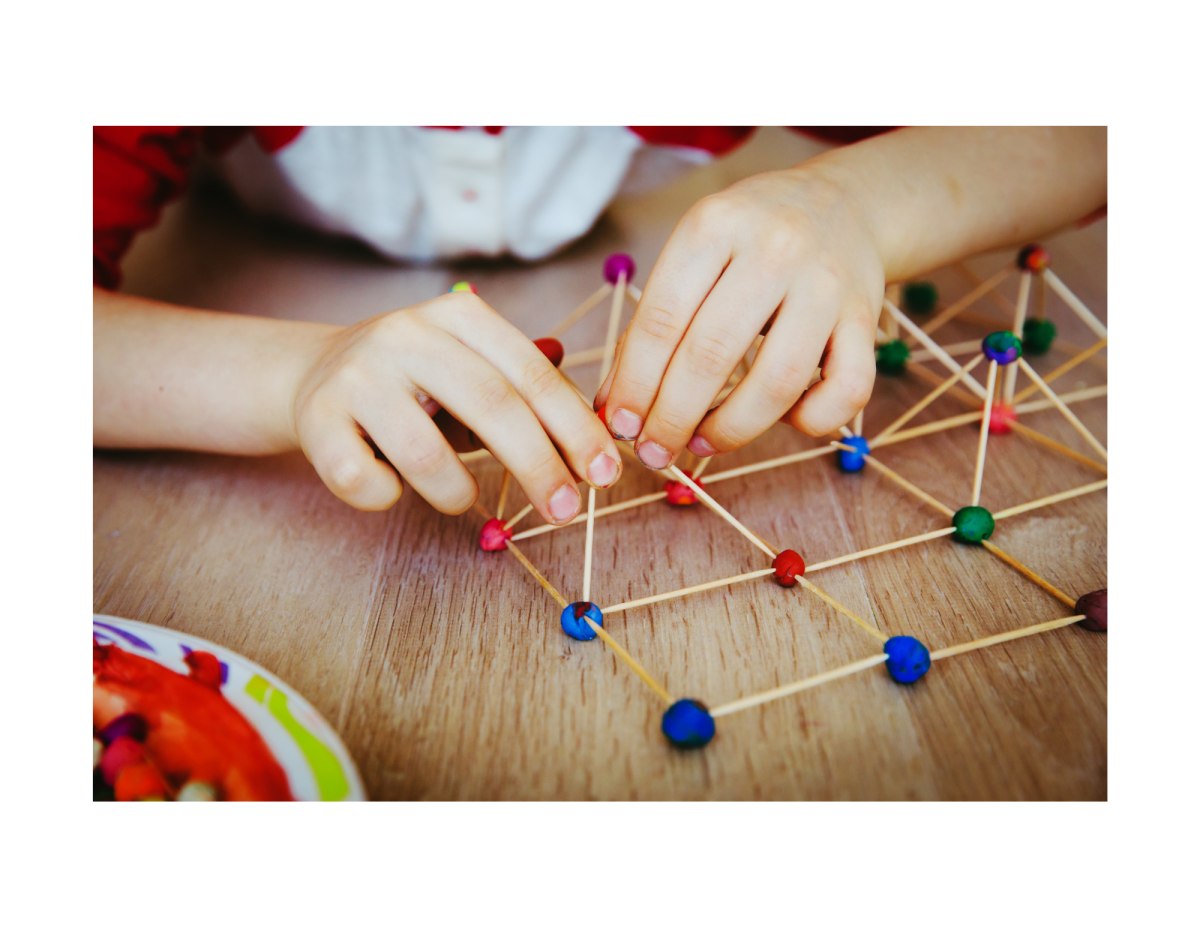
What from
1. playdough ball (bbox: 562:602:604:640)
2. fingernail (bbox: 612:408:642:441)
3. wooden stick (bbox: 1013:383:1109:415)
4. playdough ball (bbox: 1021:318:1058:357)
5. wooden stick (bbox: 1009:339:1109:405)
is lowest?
playdough ball (bbox: 562:602:604:640)

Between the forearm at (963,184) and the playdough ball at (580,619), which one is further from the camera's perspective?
the forearm at (963,184)

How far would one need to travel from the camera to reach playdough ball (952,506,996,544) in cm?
55

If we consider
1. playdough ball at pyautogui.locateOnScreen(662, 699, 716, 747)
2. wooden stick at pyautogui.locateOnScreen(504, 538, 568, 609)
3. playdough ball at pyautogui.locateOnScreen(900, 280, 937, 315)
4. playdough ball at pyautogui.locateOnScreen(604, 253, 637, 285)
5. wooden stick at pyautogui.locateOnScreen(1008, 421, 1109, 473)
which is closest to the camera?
playdough ball at pyautogui.locateOnScreen(662, 699, 716, 747)

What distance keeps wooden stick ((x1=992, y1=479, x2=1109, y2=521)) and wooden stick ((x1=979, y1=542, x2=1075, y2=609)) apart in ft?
0.10

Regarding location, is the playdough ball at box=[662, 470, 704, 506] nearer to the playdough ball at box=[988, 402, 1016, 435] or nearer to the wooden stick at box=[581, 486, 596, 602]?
the wooden stick at box=[581, 486, 596, 602]

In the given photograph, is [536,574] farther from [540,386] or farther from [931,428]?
[931,428]

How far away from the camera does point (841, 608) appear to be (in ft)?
1.64

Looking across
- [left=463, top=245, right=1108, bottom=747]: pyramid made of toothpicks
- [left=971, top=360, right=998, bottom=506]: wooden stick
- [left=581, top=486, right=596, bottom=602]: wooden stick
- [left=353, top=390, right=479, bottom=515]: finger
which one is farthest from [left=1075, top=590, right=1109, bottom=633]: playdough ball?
[left=353, top=390, right=479, bottom=515]: finger

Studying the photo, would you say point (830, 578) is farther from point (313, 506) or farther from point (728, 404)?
point (313, 506)

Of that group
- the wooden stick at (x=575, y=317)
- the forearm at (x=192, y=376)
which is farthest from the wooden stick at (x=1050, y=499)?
the forearm at (x=192, y=376)

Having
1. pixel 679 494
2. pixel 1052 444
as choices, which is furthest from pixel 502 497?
pixel 1052 444

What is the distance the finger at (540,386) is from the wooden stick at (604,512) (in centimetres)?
8

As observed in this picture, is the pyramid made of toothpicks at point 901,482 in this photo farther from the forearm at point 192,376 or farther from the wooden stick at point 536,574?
A: the forearm at point 192,376

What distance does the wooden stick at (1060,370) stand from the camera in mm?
680
